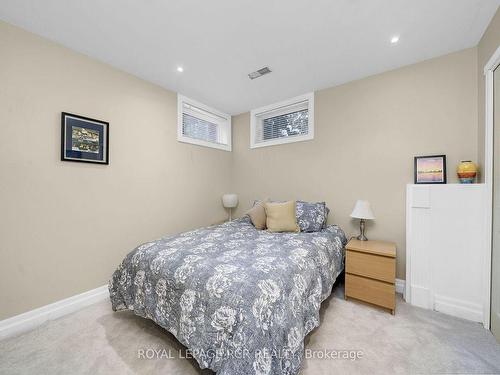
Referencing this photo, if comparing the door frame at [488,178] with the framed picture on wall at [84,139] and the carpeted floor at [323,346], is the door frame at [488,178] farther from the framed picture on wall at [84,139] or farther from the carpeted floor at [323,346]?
the framed picture on wall at [84,139]

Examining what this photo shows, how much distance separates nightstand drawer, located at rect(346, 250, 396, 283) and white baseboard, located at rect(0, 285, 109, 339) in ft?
8.76

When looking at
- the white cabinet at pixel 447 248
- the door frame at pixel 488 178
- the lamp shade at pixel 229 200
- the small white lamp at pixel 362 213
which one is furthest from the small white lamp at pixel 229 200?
the door frame at pixel 488 178

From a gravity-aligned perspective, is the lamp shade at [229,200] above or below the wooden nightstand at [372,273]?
above

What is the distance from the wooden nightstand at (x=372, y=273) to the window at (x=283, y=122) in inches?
66.6

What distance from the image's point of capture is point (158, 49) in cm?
209

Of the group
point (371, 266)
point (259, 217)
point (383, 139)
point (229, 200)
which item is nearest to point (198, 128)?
point (229, 200)

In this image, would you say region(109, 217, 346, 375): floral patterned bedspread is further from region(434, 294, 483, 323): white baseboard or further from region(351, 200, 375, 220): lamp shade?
region(434, 294, 483, 323): white baseboard

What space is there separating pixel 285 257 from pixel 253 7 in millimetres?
1965

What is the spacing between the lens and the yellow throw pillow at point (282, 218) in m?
2.48

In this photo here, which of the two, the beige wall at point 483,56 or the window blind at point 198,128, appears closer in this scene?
the beige wall at point 483,56

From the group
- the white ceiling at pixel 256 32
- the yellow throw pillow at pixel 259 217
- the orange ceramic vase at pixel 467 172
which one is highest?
the white ceiling at pixel 256 32

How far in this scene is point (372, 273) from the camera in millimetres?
1988

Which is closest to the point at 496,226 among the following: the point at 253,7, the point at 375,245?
the point at 375,245

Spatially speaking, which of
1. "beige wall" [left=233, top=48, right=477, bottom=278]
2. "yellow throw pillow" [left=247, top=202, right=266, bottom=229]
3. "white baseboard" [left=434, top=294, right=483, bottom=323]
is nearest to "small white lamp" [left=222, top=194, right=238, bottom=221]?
"beige wall" [left=233, top=48, right=477, bottom=278]
